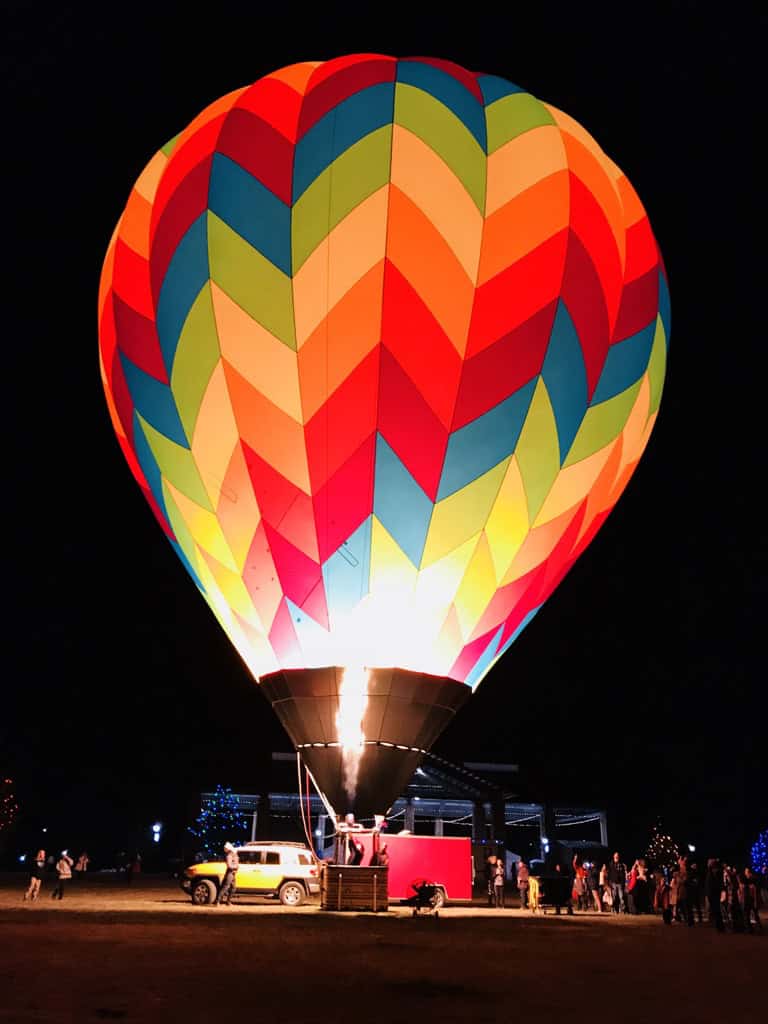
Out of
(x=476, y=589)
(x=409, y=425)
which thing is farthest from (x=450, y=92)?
(x=476, y=589)

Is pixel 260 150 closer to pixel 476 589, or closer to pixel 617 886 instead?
pixel 476 589

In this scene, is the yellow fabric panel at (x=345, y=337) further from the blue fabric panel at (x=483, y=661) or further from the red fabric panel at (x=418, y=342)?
the blue fabric panel at (x=483, y=661)

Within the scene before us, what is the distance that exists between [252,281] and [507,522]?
482cm

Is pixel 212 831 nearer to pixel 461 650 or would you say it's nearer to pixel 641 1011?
pixel 461 650

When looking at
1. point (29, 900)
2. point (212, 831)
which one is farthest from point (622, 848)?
point (29, 900)

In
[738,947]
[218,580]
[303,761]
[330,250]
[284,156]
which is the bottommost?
[738,947]

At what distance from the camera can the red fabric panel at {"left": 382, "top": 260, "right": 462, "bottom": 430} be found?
13.6m

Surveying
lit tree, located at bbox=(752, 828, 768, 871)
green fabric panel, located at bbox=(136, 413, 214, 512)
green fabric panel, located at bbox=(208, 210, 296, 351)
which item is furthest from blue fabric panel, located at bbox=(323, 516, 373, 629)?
lit tree, located at bbox=(752, 828, 768, 871)

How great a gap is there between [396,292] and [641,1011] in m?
9.49

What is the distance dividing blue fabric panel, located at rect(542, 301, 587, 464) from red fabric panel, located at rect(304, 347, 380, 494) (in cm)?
243

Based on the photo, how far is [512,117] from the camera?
48.3 ft

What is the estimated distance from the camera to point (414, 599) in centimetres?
1395

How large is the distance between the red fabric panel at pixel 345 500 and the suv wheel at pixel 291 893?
25.2 feet

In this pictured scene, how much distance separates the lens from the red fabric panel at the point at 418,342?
44.5 feet
